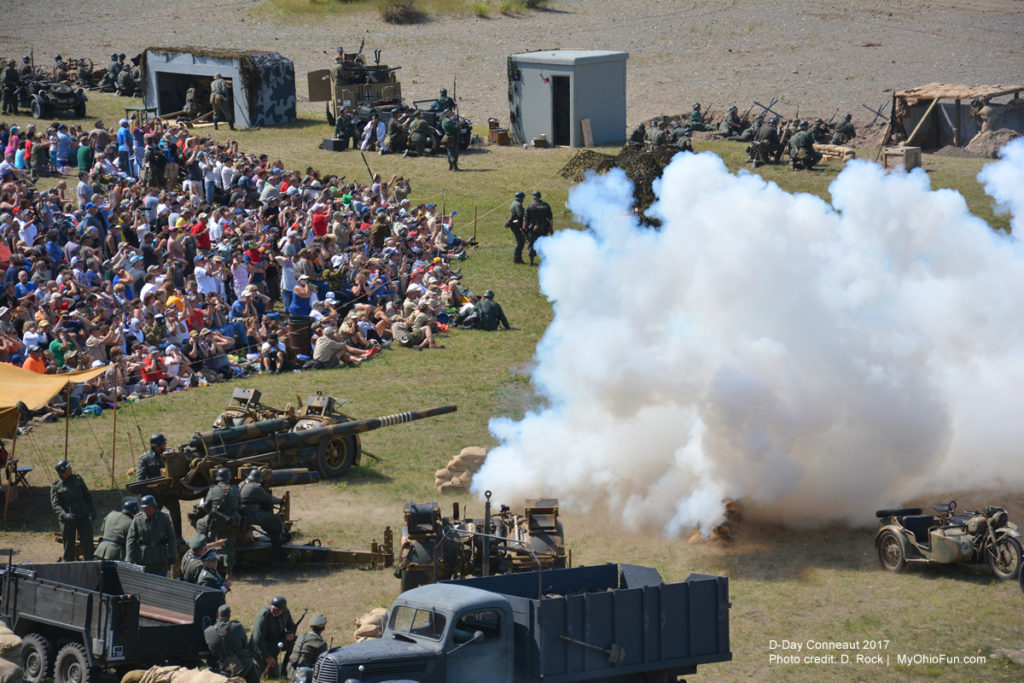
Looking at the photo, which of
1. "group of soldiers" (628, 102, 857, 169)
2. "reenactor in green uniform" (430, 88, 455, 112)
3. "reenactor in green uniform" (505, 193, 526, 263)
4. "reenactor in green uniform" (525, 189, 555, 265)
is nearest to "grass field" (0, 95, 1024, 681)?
"reenactor in green uniform" (505, 193, 526, 263)

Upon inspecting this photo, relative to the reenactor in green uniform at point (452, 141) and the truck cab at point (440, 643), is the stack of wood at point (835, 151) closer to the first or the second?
the reenactor in green uniform at point (452, 141)

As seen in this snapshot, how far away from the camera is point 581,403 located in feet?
68.3

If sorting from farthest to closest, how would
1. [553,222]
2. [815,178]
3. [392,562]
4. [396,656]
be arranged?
[815,178], [553,222], [392,562], [396,656]

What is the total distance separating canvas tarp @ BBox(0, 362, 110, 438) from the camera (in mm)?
19422

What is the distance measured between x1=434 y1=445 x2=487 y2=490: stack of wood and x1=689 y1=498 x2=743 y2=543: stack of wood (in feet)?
13.6

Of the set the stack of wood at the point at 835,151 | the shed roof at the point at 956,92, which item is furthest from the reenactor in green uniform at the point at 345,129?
the shed roof at the point at 956,92

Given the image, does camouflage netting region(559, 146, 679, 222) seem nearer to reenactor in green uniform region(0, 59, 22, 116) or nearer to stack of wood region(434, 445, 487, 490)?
stack of wood region(434, 445, 487, 490)

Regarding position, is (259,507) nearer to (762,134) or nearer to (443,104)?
(762,134)

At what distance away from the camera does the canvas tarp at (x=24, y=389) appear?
63.7 feet

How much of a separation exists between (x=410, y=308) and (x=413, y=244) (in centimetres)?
374

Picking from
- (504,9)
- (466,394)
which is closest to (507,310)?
(466,394)

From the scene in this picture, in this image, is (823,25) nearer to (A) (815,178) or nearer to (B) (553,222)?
(A) (815,178)

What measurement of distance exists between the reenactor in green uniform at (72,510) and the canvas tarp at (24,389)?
77.1 inches

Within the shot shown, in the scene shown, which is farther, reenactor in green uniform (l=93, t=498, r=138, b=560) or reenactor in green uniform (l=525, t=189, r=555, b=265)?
reenactor in green uniform (l=525, t=189, r=555, b=265)
